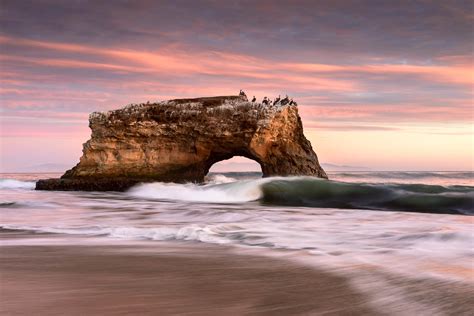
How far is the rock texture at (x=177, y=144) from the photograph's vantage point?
18.0m

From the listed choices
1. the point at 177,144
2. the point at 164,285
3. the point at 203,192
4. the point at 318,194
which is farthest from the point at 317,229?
the point at 177,144

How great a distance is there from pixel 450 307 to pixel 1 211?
910cm

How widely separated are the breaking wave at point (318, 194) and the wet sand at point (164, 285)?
32.5 ft

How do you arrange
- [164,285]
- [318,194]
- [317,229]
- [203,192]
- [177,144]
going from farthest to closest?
1. [177,144]
2. [203,192]
3. [318,194]
4. [317,229]
5. [164,285]

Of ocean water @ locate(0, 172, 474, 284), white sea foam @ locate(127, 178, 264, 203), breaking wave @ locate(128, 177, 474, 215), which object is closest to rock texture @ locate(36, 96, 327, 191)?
white sea foam @ locate(127, 178, 264, 203)

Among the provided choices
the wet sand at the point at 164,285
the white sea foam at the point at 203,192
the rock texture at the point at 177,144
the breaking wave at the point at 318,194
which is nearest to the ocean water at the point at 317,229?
the breaking wave at the point at 318,194

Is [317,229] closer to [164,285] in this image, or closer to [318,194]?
[164,285]

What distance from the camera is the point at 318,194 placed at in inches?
622

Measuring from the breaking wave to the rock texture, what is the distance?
129 centimetres

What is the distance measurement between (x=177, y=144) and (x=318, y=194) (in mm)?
6138

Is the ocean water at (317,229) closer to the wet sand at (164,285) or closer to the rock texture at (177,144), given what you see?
the wet sand at (164,285)

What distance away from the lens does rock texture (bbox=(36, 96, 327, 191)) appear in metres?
18.0

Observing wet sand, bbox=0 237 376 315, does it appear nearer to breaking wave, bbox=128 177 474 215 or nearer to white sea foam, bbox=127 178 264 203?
breaking wave, bbox=128 177 474 215

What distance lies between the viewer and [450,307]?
3049 millimetres
